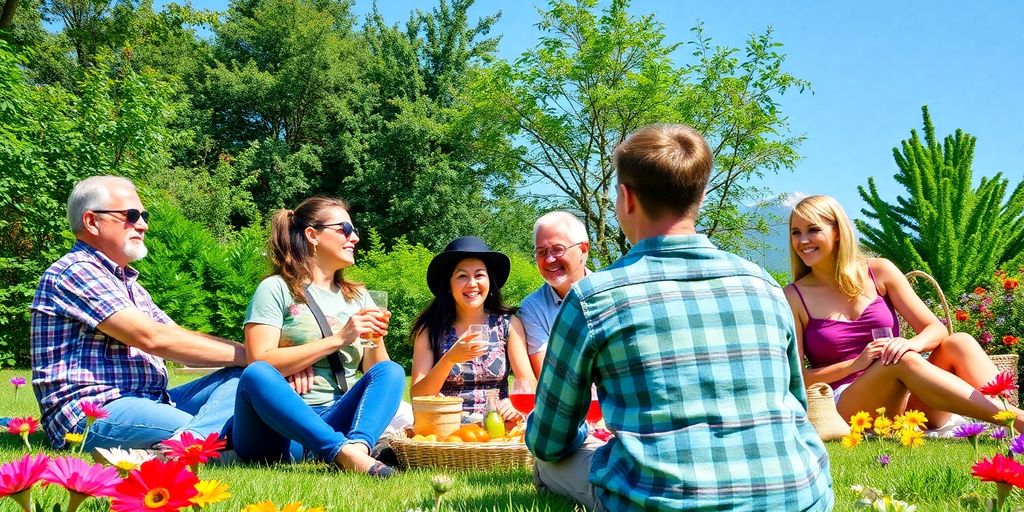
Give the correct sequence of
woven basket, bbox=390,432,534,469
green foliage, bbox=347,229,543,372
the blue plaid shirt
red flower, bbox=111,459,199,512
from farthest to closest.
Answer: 1. green foliage, bbox=347,229,543,372
2. woven basket, bbox=390,432,534,469
3. the blue plaid shirt
4. red flower, bbox=111,459,199,512

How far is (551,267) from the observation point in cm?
467

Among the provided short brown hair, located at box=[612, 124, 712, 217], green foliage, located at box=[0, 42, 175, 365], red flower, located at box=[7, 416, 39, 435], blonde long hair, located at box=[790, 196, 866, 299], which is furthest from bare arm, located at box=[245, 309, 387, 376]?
green foliage, located at box=[0, 42, 175, 365]

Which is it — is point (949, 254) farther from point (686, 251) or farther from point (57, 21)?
point (57, 21)

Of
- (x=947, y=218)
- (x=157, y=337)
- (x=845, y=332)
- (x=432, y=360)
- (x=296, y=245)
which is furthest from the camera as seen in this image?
(x=947, y=218)

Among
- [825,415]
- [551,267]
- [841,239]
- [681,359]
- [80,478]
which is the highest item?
[841,239]

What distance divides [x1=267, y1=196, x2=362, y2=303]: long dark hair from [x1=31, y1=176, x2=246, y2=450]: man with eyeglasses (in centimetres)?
54

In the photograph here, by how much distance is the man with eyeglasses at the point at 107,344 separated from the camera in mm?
3879

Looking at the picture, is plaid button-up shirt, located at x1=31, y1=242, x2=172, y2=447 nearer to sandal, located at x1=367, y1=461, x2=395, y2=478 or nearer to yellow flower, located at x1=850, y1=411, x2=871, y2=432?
sandal, located at x1=367, y1=461, x2=395, y2=478

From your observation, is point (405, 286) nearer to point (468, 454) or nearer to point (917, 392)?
point (917, 392)

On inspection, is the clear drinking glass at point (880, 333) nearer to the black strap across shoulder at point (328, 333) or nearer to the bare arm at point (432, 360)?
the bare arm at point (432, 360)

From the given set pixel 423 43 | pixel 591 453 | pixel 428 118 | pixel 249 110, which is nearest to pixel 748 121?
pixel 428 118

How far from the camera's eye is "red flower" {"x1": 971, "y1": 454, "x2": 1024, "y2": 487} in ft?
6.12

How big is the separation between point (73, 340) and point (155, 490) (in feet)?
10.1

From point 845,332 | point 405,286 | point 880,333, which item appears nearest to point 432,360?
point 845,332
